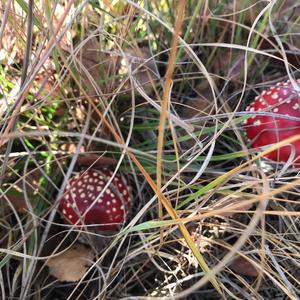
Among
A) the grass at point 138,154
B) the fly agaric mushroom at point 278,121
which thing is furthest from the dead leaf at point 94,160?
the fly agaric mushroom at point 278,121

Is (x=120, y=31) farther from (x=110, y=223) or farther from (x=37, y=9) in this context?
(x=110, y=223)

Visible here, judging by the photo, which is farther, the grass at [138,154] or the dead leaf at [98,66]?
the dead leaf at [98,66]

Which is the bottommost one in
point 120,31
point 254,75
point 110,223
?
point 110,223

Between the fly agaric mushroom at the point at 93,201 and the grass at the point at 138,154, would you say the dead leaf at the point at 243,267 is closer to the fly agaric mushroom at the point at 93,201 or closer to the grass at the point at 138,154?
the grass at the point at 138,154

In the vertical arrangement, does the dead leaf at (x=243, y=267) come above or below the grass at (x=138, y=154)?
below

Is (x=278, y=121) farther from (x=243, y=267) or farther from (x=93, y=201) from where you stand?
(x=93, y=201)

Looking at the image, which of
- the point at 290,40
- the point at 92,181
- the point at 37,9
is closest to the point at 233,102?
the point at 290,40

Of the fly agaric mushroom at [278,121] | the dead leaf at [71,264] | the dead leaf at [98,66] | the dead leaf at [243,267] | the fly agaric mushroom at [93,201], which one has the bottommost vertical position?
the dead leaf at [243,267]

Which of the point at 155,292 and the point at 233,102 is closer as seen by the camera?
the point at 155,292
